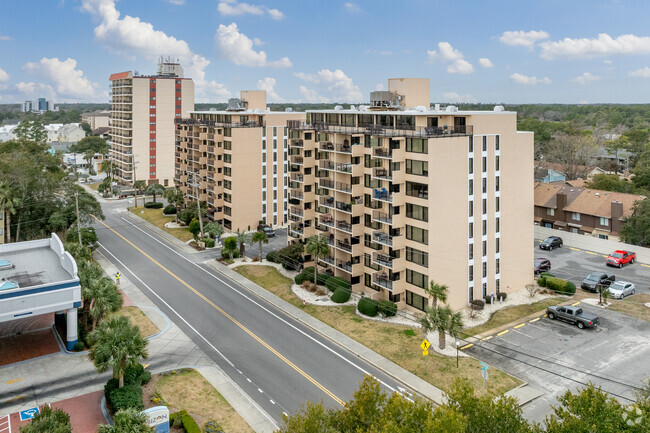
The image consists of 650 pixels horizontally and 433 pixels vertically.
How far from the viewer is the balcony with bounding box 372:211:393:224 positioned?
49.2 meters

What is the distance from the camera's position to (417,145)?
47.2 meters

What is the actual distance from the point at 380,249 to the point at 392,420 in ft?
99.2

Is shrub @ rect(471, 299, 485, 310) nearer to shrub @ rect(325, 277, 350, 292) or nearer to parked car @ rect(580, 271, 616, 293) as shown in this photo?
shrub @ rect(325, 277, 350, 292)

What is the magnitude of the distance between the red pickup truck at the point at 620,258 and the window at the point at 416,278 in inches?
1256

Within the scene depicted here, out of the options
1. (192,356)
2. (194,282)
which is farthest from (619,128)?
(192,356)

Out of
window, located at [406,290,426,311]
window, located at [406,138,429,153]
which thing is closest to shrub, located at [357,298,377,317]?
window, located at [406,290,426,311]

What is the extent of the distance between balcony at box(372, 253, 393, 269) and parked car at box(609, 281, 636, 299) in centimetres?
2498

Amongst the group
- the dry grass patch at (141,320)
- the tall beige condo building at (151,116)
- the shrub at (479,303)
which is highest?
the tall beige condo building at (151,116)

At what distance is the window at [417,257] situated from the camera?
47228mm

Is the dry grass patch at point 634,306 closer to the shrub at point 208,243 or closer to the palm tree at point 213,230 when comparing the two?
the palm tree at point 213,230

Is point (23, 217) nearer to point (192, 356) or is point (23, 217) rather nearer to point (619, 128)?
point (192, 356)

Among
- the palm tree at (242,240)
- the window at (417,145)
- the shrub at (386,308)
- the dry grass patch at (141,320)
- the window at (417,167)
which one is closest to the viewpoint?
the dry grass patch at (141,320)

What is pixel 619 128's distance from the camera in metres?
170

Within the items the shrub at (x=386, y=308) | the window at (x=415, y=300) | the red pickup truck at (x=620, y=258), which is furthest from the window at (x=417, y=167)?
the red pickup truck at (x=620, y=258)
